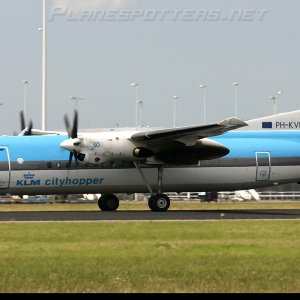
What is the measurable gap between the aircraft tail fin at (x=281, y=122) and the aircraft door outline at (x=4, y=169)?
12.4m

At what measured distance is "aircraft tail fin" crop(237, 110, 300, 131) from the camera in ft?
127

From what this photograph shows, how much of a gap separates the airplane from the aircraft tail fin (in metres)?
1.09

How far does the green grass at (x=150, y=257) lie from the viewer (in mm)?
13445

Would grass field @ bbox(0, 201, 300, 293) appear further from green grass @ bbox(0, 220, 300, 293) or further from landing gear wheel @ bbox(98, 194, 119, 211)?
landing gear wheel @ bbox(98, 194, 119, 211)

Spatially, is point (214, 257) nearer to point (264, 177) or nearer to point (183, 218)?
point (183, 218)

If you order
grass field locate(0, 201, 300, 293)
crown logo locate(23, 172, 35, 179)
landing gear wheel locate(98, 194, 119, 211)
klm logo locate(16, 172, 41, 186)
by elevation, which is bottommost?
grass field locate(0, 201, 300, 293)

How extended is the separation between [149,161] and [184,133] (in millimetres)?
2489

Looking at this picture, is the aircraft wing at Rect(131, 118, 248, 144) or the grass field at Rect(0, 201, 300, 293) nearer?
the grass field at Rect(0, 201, 300, 293)

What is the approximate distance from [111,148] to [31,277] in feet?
67.2

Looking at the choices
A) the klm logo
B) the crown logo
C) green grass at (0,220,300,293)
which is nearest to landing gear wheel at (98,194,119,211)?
the klm logo

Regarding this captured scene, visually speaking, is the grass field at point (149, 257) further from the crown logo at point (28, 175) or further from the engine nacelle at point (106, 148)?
the engine nacelle at point (106, 148)

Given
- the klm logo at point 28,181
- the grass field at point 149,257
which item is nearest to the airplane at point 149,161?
the klm logo at point 28,181

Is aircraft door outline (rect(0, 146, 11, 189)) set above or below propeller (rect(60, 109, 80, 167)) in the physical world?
below
